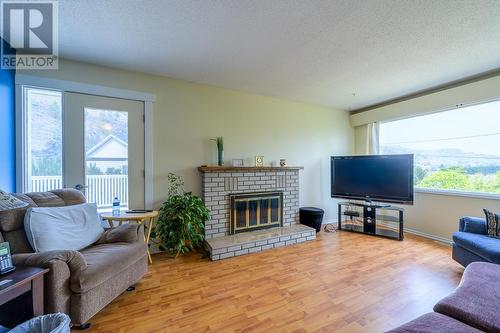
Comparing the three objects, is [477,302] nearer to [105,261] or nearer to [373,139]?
[105,261]

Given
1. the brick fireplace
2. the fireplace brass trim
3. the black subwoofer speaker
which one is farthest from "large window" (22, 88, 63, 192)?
the black subwoofer speaker

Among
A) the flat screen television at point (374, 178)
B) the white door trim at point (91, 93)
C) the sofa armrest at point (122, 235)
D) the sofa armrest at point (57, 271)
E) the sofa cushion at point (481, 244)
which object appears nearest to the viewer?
the sofa armrest at point (57, 271)

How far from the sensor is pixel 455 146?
10.8ft

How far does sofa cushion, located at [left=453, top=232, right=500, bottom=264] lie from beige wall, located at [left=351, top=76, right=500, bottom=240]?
97cm

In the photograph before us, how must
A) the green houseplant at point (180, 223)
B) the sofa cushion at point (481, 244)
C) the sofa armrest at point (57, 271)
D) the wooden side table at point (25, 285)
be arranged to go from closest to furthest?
the wooden side table at point (25, 285)
the sofa armrest at point (57, 271)
the sofa cushion at point (481, 244)
the green houseplant at point (180, 223)

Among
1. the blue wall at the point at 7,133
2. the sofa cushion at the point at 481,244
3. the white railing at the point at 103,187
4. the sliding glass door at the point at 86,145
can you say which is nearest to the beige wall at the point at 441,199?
the sofa cushion at the point at 481,244

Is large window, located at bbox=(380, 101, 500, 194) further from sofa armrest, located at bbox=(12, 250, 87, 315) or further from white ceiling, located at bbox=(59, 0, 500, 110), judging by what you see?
sofa armrest, located at bbox=(12, 250, 87, 315)

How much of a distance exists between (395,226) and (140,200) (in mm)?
4493

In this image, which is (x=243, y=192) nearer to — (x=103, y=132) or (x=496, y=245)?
(x=103, y=132)

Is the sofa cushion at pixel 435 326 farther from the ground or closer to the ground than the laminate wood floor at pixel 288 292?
farther from the ground

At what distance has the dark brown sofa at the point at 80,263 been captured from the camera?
4.65 feet

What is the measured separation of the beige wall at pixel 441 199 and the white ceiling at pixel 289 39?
253 millimetres

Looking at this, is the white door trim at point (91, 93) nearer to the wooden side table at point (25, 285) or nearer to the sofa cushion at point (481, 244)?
the wooden side table at point (25, 285)

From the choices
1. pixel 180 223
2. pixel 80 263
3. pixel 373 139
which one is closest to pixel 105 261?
pixel 80 263
